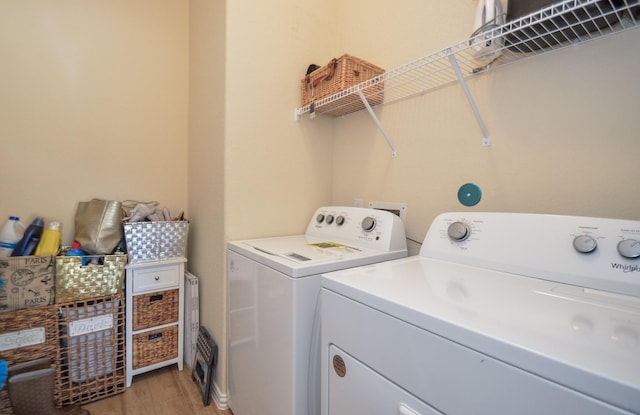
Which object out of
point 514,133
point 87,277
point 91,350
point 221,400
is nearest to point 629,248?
point 514,133

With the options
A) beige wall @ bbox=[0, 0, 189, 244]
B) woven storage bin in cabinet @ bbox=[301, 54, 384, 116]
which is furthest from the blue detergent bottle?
woven storage bin in cabinet @ bbox=[301, 54, 384, 116]

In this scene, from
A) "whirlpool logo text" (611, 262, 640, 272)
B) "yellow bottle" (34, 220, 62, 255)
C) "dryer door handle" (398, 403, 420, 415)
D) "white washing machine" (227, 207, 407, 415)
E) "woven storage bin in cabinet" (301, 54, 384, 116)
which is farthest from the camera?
"yellow bottle" (34, 220, 62, 255)

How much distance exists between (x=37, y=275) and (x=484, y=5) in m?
2.33

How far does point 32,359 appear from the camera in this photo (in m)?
1.39

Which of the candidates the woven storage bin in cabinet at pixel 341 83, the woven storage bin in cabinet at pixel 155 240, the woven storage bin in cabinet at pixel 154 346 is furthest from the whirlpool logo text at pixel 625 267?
the woven storage bin in cabinet at pixel 154 346

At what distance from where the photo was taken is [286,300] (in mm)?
994

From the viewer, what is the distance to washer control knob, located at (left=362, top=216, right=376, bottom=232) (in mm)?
1326

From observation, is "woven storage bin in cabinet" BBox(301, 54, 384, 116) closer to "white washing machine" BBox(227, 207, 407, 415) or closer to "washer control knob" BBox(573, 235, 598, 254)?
"white washing machine" BBox(227, 207, 407, 415)

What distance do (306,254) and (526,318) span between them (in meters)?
0.78

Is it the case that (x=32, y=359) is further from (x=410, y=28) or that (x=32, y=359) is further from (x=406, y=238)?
(x=410, y=28)

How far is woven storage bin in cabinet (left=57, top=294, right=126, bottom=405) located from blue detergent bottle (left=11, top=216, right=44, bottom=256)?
365mm

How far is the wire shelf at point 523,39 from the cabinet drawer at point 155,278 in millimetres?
1449

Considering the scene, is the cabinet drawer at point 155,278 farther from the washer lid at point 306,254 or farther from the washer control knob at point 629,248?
the washer control knob at point 629,248

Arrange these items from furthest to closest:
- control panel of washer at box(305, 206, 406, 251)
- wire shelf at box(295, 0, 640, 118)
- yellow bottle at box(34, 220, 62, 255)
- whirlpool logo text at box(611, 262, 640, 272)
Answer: yellow bottle at box(34, 220, 62, 255)
control panel of washer at box(305, 206, 406, 251)
wire shelf at box(295, 0, 640, 118)
whirlpool logo text at box(611, 262, 640, 272)
